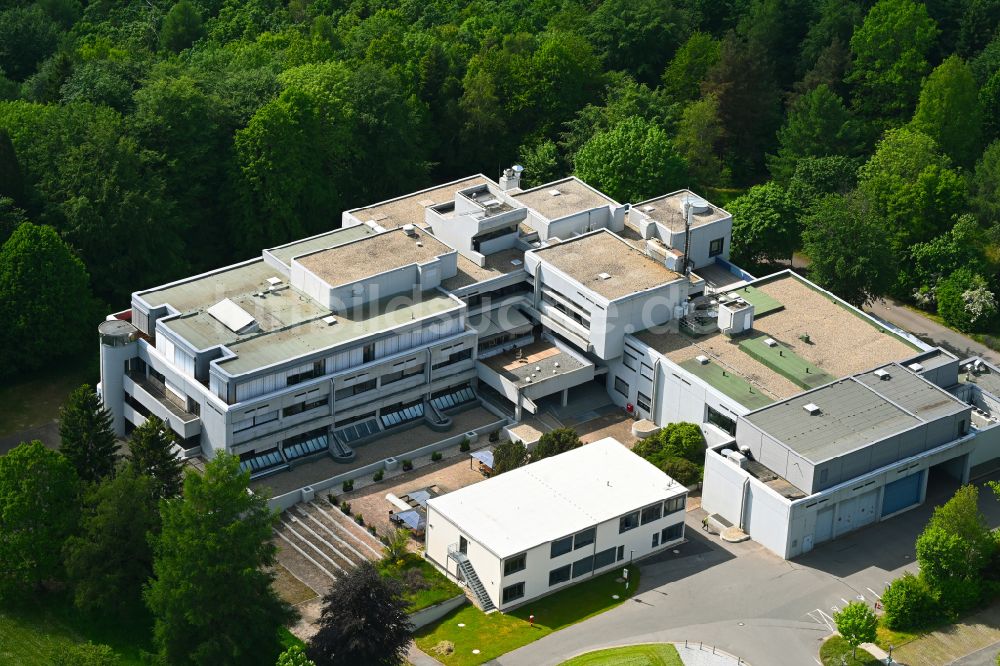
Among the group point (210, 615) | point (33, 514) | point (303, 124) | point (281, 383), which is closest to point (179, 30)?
point (303, 124)

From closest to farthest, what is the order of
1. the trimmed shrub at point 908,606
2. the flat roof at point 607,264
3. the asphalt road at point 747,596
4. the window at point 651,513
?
1. the asphalt road at point 747,596
2. the trimmed shrub at point 908,606
3. the window at point 651,513
4. the flat roof at point 607,264

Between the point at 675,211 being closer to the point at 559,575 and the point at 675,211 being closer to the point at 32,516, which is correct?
the point at 559,575

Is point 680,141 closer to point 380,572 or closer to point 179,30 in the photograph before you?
point 179,30

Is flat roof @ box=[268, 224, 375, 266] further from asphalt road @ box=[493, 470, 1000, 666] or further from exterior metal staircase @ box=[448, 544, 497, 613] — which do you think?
asphalt road @ box=[493, 470, 1000, 666]

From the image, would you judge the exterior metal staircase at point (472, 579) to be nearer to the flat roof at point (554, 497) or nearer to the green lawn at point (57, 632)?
the flat roof at point (554, 497)

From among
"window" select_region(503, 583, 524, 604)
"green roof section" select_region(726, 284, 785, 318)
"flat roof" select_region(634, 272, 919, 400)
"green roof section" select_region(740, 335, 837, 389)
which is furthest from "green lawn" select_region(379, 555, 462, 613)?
"green roof section" select_region(726, 284, 785, 318)

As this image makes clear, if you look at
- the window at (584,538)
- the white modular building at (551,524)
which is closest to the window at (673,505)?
the white modular building at (551,524)
